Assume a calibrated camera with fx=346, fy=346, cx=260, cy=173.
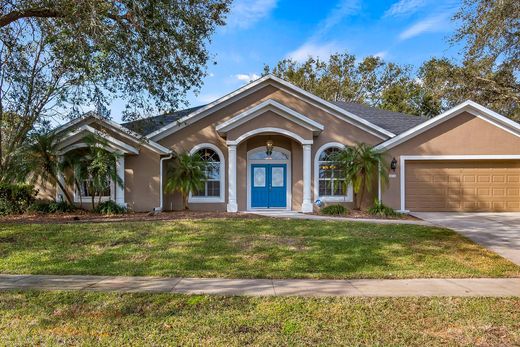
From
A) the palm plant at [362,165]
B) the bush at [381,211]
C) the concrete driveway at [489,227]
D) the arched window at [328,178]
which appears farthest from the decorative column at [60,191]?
the concrete driveway at [489,227]

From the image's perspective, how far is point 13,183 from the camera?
44.6 feet

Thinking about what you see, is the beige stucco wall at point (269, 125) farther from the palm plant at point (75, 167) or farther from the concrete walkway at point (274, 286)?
the concrete walkway at point (274, 286)

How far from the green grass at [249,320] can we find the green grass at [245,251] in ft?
4.20

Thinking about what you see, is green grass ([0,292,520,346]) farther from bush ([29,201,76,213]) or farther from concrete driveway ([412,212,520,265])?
bush ([29,201,76,213])

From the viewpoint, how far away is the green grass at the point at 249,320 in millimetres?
3686

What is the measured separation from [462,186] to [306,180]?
6.56 m

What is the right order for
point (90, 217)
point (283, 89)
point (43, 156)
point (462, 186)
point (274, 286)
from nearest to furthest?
point (274, 286) → point (90, 217) → point (43, 156) → point (462, 186) → point (283, 89)

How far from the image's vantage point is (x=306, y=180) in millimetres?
14383

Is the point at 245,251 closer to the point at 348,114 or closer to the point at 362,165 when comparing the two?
the point at 362,165

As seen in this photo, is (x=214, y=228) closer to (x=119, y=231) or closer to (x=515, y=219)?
(x=119, y=231)

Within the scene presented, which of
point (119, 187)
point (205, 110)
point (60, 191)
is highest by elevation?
point (205, 110)

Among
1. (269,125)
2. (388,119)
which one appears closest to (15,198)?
(269,125)

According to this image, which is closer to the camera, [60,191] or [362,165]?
[362,165]

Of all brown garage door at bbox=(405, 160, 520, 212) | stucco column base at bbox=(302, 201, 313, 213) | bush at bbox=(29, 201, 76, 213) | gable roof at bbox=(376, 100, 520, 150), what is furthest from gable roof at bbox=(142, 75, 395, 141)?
bush at bbox=(29, 201, 76, 213)
